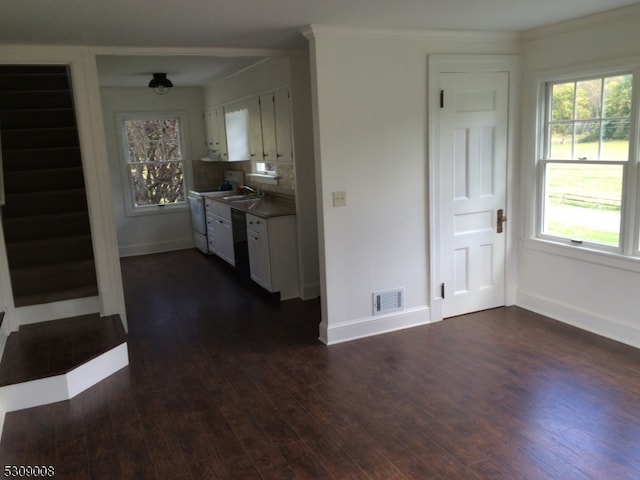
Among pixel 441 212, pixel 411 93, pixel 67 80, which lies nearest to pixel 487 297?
pixel 441 212

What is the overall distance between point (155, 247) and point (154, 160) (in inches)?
52.0

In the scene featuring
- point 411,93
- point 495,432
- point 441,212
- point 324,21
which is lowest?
point 495,432

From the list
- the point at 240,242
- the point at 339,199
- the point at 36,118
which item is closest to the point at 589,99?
the point at 339,199

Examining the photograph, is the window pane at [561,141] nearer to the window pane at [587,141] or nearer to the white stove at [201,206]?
the window pane at [587,141]

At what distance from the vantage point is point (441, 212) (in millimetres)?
4352

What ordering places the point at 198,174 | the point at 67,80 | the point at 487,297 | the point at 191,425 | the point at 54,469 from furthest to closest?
the point at 198,174 → the point at 67,80 → the point at 487,297 → the point at 191,425 → the point at 54,469

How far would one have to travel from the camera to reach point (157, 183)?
7.87 metres

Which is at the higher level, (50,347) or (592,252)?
(592,252)

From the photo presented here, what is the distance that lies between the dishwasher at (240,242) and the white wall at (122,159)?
2.13 m

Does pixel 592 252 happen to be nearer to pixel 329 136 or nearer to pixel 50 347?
pixel 329 136

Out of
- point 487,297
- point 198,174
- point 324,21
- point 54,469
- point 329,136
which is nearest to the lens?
point 54,469

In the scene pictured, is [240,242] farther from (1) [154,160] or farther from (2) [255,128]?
(1) [154,160]

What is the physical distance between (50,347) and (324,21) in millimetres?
3048

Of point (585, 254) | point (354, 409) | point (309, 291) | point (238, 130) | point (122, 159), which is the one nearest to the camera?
point (354, 409)
